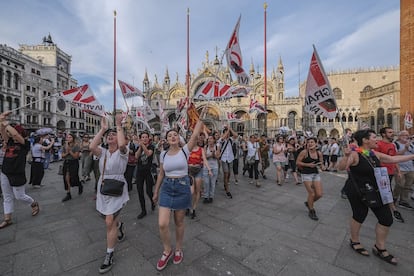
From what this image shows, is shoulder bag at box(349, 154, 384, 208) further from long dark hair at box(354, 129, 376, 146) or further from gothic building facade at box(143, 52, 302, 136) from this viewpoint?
gothic building facade at box(143, 52, 302, 136)

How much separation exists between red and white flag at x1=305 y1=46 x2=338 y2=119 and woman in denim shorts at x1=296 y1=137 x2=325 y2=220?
78 centimetres

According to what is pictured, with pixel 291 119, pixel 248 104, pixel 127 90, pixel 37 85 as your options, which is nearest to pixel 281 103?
pixel 291 119

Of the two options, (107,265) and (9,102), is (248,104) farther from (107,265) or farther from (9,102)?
(9,102)

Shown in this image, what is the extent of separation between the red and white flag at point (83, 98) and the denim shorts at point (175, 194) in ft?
13.7

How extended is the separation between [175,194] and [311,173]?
3.19 metres

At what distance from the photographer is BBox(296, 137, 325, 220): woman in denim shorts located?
402 centimetres

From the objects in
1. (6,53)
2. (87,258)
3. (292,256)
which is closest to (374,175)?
(292,256)

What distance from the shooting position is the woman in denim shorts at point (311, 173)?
13.2ft

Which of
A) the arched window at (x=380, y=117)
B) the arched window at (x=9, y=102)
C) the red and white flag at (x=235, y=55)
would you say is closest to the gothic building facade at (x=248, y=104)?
the arched window at (x=380, y=117)

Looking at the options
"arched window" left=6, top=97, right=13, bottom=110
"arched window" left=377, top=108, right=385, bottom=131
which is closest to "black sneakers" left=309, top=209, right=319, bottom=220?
"arched window" left=377, top=108, right=385, bottom=131

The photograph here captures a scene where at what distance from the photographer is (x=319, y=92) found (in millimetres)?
3949

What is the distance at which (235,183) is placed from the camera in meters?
7.02

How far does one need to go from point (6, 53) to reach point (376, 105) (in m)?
53.0

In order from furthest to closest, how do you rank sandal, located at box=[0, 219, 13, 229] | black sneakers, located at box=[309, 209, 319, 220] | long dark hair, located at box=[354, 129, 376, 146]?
black sneakers, located at box=[309, 209, 319, 220], sandal, located at box=[0, 219, 13, 229], long dark hair, located at box=[354, 129, 376, 146]
